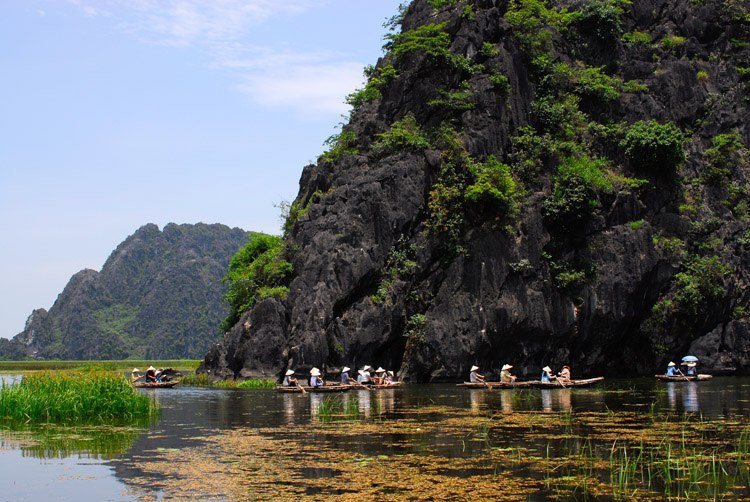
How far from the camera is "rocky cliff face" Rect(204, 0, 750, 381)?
41.9m

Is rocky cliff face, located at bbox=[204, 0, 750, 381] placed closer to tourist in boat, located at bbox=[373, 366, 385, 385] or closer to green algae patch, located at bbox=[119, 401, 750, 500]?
tourist in boat, located at bbox=[373, 366, 385, 385]

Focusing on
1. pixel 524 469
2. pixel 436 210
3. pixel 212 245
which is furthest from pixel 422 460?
pixel 212 245

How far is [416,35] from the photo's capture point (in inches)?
1935

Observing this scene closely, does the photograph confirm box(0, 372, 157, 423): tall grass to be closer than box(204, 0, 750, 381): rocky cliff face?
Yes

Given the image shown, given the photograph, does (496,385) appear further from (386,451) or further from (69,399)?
(386,451)

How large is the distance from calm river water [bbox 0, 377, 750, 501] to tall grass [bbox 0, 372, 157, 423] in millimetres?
1459

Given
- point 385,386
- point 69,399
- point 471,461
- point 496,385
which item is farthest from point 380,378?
point 471,461

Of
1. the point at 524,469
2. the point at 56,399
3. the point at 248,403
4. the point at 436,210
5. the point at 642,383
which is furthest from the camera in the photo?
the point at 436,210

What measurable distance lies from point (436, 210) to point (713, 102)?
21242 mm

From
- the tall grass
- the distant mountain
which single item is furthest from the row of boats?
the distant mountain

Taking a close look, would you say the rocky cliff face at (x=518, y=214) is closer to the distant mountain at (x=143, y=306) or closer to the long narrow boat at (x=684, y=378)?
the long narrow boat at (x=684, y=378)

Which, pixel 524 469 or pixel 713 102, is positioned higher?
pixel 713 102

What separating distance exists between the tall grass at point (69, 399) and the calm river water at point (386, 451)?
1459 millimetres

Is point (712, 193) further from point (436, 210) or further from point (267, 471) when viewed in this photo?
point (267, 471)
